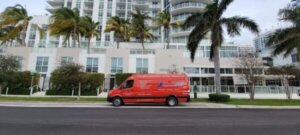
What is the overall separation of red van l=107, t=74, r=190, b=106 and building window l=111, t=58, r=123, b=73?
18.3 m

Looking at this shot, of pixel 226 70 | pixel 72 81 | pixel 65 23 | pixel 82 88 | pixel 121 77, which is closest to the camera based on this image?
pixel 72 81

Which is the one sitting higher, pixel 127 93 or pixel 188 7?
pixel 188 7

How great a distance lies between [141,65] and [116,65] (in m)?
4.67

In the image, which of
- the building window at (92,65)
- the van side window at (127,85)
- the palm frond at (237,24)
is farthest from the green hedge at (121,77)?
the palm frond at (237,24)

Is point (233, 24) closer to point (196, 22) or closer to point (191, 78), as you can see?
point (196, 22)

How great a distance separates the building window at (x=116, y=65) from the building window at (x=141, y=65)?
3.13 metres

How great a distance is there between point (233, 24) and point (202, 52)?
2190cm

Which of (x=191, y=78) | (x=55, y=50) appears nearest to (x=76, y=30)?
(x=55, y=50)

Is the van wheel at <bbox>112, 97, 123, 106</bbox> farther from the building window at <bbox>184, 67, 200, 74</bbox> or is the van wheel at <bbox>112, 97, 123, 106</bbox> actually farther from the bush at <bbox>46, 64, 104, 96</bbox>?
the building window at <bbox>184, 67, 200, 74</bbox>

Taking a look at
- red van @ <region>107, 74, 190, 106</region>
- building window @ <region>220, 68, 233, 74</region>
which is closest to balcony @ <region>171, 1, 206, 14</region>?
building window @ <region>220, 68, 233, 74</region>

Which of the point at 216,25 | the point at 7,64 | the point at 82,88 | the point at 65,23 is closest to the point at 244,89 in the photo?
the point at 216,25

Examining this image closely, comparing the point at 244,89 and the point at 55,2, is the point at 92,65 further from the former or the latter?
the point at 55,2

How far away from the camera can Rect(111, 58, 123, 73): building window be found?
3403 centimetres

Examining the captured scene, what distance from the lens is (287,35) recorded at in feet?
66.6
